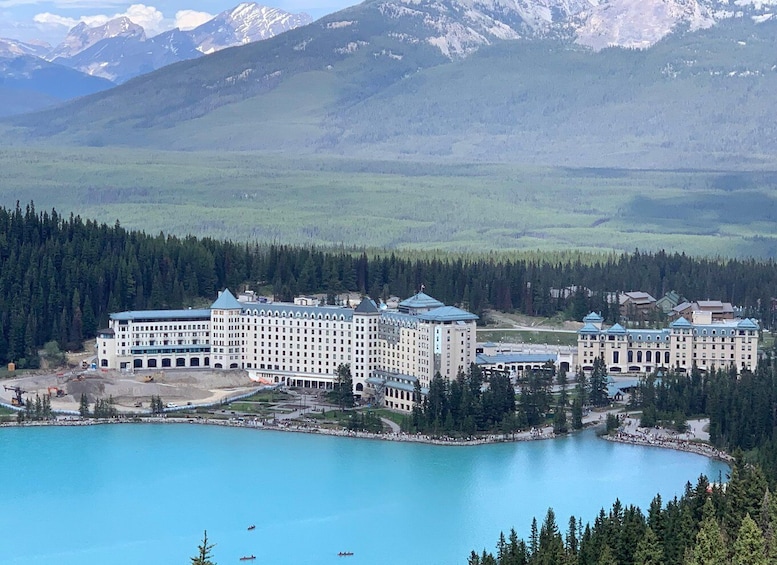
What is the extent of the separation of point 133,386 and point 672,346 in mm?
18512

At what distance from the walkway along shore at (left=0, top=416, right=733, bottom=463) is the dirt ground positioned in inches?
53.0

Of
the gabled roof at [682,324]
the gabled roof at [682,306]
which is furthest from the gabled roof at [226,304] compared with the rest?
the gabled roof at [682,306]

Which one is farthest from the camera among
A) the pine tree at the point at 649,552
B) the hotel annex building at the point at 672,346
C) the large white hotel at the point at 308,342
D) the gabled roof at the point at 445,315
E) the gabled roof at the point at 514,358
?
the hotel annex building at the point at 672,346

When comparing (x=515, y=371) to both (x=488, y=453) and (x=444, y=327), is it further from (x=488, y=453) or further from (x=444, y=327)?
(x=488, y=453)

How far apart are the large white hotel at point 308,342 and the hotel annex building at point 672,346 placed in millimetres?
6076

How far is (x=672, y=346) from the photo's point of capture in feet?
241

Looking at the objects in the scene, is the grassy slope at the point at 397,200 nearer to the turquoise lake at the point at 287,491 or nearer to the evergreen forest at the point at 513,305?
the evergreen forest at the point at 513,305

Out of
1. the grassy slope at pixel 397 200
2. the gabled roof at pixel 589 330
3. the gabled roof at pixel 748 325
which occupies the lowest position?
the gabled roof at pixel 589 330

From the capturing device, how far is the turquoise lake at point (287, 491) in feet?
167

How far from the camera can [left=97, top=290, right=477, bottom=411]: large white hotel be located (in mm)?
68375

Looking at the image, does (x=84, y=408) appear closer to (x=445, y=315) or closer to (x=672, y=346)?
(x=445, y=315)

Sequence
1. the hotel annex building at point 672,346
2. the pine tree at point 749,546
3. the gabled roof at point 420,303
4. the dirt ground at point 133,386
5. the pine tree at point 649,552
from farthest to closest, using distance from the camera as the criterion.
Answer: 1. the hotel annex building at point 672,346
2. the gabled roof at point 420,303
3. the dirt ground at point 133,386
4. the pine tree at point 649,552
5. the pine tree at point 749,546

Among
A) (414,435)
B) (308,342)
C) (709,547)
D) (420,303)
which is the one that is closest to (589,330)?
(420,303)

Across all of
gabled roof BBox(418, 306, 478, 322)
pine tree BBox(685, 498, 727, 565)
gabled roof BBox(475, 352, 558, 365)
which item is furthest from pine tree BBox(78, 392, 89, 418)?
pine tree BBox(685, 498, 727, 565)
